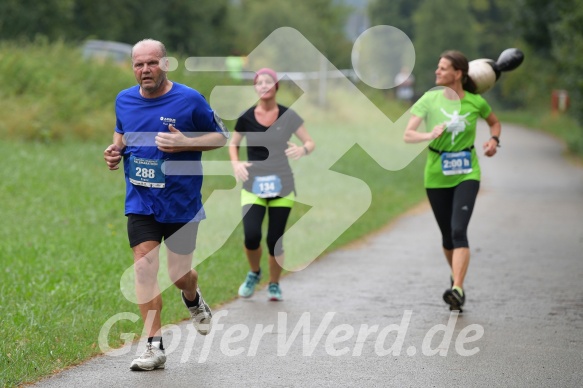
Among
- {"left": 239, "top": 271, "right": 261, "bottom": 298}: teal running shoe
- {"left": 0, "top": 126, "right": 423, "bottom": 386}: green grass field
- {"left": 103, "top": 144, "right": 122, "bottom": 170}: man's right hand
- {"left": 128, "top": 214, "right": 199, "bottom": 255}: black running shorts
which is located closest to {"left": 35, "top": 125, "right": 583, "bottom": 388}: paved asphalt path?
{"left": 239, "top": 271, "right": 261, "bottom": 298}: teal running shoe

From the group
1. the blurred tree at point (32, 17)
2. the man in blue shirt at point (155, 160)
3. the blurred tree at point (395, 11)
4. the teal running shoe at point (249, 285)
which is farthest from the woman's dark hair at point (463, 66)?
the blurred tree at point (395, 11)

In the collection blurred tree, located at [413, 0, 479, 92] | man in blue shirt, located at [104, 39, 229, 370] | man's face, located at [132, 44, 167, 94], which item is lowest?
man in blue shirt, located at [104, 39, 229, 370]

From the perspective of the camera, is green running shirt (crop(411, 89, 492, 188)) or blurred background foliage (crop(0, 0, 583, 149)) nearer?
green running shirt (crop(411, 89, 492, 188))

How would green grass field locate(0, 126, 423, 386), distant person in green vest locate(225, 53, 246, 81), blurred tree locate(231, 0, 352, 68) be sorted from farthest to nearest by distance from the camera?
1. blurred tree locate(231, 0, 352, 68)
2. distant person in green vest locate(225, 53, 246, 81)
3. green grass field locate(0, 126, 423, 386)

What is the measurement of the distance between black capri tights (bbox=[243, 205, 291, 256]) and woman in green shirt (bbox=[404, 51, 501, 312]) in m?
1.39

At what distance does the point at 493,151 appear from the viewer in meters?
10.1

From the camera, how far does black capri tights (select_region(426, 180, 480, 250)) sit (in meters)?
9.80

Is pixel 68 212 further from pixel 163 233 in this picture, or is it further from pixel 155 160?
pixel 155 160

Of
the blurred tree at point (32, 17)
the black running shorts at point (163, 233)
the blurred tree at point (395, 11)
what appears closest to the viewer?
the black running shorts at point (163, 233)

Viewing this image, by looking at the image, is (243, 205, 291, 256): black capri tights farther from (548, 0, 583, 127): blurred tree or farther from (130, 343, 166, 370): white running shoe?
(548, 0, 583, 127): blurred tree

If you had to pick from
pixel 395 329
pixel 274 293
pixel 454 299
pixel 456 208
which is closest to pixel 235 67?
pixel 274 293

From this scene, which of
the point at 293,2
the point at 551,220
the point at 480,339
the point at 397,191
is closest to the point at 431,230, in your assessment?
the point at 551,220

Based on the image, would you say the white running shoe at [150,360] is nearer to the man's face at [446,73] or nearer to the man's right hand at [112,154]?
the man's right hand at [112,154]

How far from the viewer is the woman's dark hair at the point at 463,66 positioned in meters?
9.84
